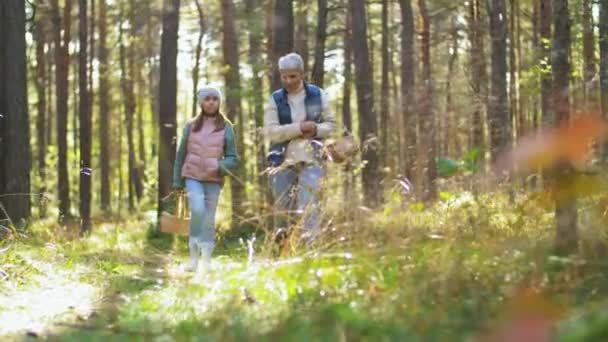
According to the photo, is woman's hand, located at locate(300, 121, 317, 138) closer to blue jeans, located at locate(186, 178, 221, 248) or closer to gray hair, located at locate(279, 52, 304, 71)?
gray hair, located at locate(279, 52, 304, 71)

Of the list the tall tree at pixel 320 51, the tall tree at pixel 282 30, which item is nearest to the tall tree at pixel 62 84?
the tall tree at pixel 320 51

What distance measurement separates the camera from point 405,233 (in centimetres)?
505

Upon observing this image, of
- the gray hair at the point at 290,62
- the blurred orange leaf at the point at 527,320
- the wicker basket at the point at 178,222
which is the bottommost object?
the wicker basket at the point at 178,222

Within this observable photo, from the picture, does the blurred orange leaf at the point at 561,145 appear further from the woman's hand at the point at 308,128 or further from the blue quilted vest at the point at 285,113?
the blue quilted vest at the point at 285,113

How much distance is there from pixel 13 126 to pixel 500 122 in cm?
680

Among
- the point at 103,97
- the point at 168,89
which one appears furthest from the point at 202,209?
the point at 103,97

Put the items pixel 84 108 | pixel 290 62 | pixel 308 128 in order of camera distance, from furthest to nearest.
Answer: pixel 84 108 < pixel 290 62 < pixel 308 128

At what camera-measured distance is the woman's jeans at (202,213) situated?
776 cm

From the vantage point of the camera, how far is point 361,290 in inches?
159

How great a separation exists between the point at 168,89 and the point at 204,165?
9463 millimetres

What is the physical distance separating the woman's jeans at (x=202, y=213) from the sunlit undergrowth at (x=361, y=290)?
126 centimetres

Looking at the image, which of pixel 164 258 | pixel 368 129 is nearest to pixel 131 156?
pixel 368 129

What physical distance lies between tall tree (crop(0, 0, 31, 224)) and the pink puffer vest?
5362mm

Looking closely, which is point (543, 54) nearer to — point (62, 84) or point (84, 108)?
point (84, 108)
